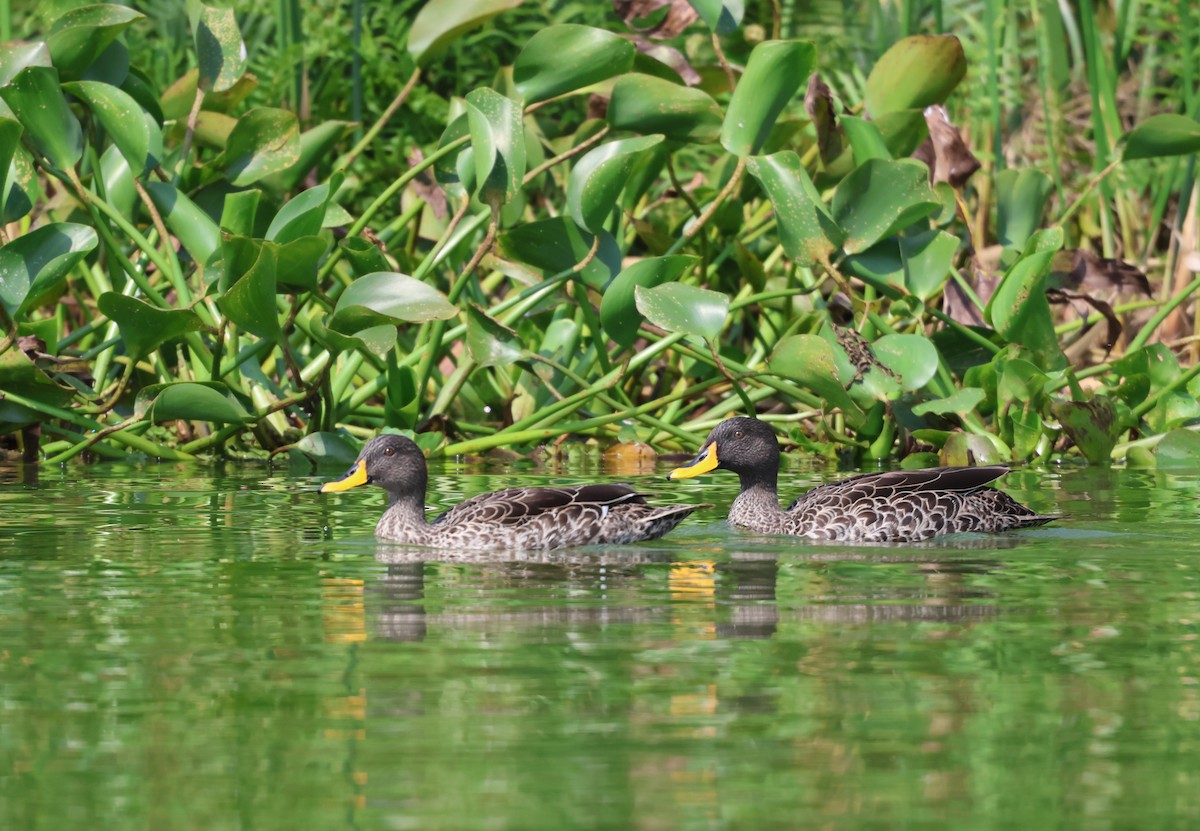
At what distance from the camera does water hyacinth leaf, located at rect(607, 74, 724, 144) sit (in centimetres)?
973

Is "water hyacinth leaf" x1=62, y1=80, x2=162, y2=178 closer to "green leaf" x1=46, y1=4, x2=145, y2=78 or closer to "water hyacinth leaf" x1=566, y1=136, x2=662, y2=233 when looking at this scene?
"green leaf" x1=46, y1=4, x2=145, y2=78

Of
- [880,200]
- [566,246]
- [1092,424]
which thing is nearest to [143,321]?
[566,246]

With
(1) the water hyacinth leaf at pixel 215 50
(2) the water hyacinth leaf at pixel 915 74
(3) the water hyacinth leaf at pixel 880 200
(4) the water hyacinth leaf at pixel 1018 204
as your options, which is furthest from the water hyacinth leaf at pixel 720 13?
(1) the water hyacinth leaf at pixel 215 50

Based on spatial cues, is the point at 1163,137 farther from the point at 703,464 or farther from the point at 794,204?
the point at 703,464

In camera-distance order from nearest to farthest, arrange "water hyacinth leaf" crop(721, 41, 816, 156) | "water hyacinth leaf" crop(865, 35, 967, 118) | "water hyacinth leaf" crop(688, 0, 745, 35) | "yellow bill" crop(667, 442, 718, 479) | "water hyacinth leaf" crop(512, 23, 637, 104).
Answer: "yellow bill" crop(667, 442, 718, 479) → "water hyacinth leaf" crop(721, 41, 816, 156) → "water hyacinth leaf" crop(512, 23, 637, 104) → "water hyacinth leaf" crop(688, 0, 745, 35) → "water hyacinth leaf" crop(865, 35, 967, 118)

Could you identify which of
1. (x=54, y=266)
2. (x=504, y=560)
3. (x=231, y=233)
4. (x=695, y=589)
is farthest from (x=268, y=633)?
(x=54, y=266)

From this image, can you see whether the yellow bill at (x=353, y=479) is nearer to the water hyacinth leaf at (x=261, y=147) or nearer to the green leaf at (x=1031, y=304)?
the water hyacinth leaf at (x=261, y=147)

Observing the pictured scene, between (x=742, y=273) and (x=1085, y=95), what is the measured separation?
3.62 metres

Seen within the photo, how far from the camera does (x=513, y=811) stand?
11.4 feet

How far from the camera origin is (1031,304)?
9703mm

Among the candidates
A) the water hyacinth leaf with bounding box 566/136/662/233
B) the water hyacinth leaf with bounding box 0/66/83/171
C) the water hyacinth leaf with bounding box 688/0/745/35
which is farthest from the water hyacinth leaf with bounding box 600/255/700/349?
the water hyacinth leaf with bounding box 0/66/83/171

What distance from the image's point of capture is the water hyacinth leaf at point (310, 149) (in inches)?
414

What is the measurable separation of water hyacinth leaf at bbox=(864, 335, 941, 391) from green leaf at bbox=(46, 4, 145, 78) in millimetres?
3762

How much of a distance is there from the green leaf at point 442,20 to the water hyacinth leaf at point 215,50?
863 millimetres
